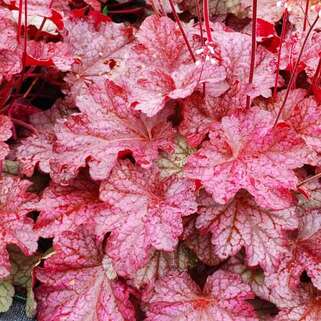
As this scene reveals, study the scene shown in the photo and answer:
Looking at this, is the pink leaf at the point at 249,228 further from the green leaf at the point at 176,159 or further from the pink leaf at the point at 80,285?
the pink leaf at the point at 80,285

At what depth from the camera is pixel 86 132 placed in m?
1.71

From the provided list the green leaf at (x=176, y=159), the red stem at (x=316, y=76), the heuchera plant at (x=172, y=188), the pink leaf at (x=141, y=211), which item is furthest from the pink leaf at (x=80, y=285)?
the red stem at (x=316, y=76)

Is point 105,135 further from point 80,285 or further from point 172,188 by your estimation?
point 80,285

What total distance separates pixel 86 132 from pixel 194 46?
0.40 m

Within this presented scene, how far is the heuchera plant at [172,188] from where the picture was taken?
159 centimetres

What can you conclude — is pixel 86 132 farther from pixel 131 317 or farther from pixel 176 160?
pixel 131 317

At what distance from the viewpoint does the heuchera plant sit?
5.22ft

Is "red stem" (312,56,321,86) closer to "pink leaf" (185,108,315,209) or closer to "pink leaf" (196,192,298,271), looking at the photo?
"pink leaf" (185,108,315,209)

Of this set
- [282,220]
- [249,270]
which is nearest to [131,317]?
[249,270]

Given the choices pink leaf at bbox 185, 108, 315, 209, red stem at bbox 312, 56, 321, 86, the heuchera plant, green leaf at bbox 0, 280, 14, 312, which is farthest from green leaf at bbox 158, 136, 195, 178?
green leaf at bbox 0, 280, 14, 312

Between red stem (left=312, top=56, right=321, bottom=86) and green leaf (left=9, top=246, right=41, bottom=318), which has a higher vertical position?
red stem (left=312, top=56, right=321, bottom=86)

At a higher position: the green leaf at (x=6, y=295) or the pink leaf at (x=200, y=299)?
the pink leaf at (x=200, y=299)

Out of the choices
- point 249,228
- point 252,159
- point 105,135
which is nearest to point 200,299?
point 249,228

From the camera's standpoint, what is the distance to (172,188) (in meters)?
1.65
